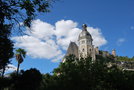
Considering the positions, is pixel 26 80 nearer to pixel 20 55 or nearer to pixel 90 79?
pixel 90 79

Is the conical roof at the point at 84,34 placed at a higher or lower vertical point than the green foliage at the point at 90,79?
higher

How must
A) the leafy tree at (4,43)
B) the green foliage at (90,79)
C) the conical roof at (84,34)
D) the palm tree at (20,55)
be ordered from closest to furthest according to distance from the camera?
1. the leafy tree at (4,43)
2. the green foliage at (90,79)
3. the palm tree at (20,55)
4. the conical roof at (84,34)

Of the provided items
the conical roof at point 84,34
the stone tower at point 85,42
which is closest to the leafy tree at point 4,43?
the stone tower at point 85,42

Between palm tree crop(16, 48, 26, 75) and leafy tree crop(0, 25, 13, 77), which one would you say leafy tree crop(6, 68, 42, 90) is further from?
palm tree crop(16, 48, 26, 75)

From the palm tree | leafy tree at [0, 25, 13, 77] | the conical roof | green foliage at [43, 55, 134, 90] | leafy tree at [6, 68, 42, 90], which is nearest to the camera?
leafy tree at [0, 25, 13, 77]

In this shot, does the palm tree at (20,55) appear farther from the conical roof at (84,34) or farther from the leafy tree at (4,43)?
the conical roof at (84,34)

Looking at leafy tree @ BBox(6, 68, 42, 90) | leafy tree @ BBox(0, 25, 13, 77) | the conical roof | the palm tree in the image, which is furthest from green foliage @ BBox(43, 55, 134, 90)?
the conical roof

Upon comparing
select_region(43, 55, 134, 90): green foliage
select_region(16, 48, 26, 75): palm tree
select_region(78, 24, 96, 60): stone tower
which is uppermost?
select_region(78, 24, 96, 60): stone tower

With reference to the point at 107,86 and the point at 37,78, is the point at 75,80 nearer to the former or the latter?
the point at 107,86

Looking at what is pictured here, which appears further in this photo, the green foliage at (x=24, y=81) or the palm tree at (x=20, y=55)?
the palm tree at (x=20, y=55)

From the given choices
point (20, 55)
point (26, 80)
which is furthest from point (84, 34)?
point (26, 80)

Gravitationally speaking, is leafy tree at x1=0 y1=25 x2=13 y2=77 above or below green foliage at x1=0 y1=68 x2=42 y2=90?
above

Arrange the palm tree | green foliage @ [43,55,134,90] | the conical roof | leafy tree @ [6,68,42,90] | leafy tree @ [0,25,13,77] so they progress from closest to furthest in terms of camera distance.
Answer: leafy tree @ [0,25,13,77], green foliage @ [43,55,134,90], leafy tree @ [6,68,42,90], the palm tree, the conical roof

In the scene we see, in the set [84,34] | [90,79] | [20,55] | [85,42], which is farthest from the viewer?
[84,34]
